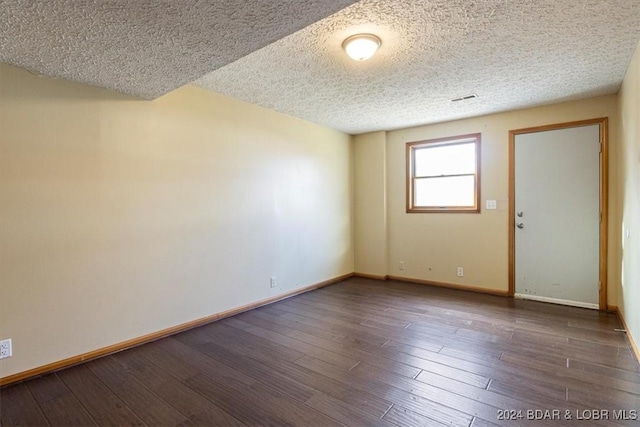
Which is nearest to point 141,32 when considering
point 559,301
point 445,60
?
point 445,60

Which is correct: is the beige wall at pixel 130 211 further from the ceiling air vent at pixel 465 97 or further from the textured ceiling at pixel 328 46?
the ceiling air vent at pixel 465 97

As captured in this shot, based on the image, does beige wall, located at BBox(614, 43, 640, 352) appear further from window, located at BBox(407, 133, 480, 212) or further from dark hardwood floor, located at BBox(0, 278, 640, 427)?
window, located at BBox(407, 133, 480, 212)

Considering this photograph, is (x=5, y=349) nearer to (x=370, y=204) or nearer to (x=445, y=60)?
(x=445, y=60)

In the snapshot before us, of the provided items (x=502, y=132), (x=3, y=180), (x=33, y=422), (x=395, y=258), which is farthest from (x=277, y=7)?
(x=395, y=258)

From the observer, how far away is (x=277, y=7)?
5.08 feet

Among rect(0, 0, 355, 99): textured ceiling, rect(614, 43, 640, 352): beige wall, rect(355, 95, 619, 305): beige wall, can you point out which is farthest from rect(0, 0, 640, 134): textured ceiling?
rect(355, 95, 619, 305): beige wall

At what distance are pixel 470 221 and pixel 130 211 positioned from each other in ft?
13.5

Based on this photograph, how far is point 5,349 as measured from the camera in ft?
7.08

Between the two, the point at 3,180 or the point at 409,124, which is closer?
the point at 3,180

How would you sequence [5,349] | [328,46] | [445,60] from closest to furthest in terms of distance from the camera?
[5,349] → [328,46] → [445,60]

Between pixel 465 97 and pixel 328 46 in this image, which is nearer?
pixel 328 46

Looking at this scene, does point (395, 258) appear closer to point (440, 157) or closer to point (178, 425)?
point (440, 157)

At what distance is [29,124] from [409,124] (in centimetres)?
425

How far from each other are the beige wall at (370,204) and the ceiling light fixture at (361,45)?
2.92 meters
